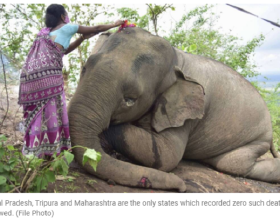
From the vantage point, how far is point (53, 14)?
13.4ft

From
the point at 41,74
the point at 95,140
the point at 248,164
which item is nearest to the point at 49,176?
the point at 95,140

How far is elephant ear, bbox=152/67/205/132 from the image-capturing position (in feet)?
15.3

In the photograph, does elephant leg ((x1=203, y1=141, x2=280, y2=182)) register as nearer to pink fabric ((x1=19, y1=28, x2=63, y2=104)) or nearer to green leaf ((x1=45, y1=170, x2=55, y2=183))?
pink fabric ((x1=19, y1=28, x2=63, y2=104))

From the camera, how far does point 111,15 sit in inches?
335

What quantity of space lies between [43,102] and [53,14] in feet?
3.49

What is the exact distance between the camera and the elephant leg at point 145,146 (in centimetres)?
420

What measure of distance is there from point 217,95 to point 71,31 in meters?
2.44

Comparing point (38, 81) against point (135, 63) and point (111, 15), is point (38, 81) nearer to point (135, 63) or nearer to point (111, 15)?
point (135, 63)

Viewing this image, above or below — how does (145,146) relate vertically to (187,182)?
above

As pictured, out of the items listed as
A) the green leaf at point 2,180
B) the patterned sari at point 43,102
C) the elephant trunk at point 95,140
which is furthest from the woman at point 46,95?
the green leaf at point 2,180

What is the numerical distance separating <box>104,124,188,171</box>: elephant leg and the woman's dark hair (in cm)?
145

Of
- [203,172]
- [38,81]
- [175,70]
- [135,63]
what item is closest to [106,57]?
[135,63]

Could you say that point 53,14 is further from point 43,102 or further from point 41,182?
point 41,182

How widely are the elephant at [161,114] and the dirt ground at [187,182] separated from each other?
111 millimetres
